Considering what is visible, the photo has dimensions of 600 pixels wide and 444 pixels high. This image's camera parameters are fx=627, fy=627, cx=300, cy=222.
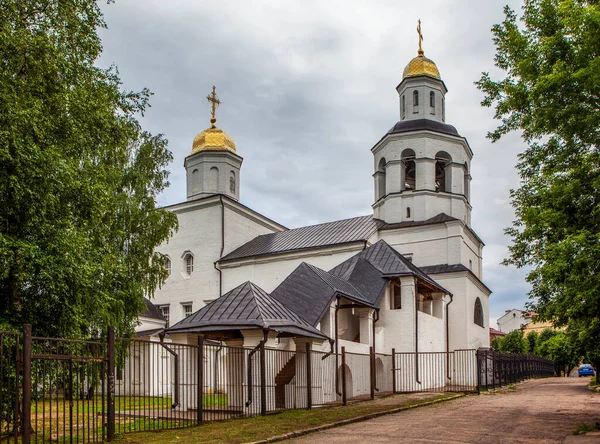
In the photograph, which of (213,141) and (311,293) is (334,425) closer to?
(311,293)

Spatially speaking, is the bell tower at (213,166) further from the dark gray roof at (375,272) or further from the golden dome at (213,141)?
the dark gray roof at (375,272)

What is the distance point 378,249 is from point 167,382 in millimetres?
17181

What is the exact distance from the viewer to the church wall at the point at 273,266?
33031mm

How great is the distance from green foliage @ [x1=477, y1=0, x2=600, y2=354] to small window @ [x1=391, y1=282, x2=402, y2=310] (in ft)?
37.2

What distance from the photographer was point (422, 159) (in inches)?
1292

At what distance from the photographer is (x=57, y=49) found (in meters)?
13.9

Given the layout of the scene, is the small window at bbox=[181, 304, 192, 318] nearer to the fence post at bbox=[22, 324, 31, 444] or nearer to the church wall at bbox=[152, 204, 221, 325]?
the church wall at bbox=[152, 204, 221, 325]

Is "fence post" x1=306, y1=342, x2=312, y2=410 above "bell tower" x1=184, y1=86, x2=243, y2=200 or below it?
below

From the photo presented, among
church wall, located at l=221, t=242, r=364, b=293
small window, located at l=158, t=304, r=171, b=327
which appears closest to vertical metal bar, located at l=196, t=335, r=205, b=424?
church wall, located at l=221, t=242, r=364, b=293

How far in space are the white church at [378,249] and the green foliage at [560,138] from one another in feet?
26.7

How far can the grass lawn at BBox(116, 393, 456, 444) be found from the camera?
964 centimetres

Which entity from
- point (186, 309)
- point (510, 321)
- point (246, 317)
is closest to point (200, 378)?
point (246, 317)

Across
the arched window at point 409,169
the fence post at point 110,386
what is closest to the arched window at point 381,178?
the arched window at point 409,169

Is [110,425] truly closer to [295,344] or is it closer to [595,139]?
[295,344]
